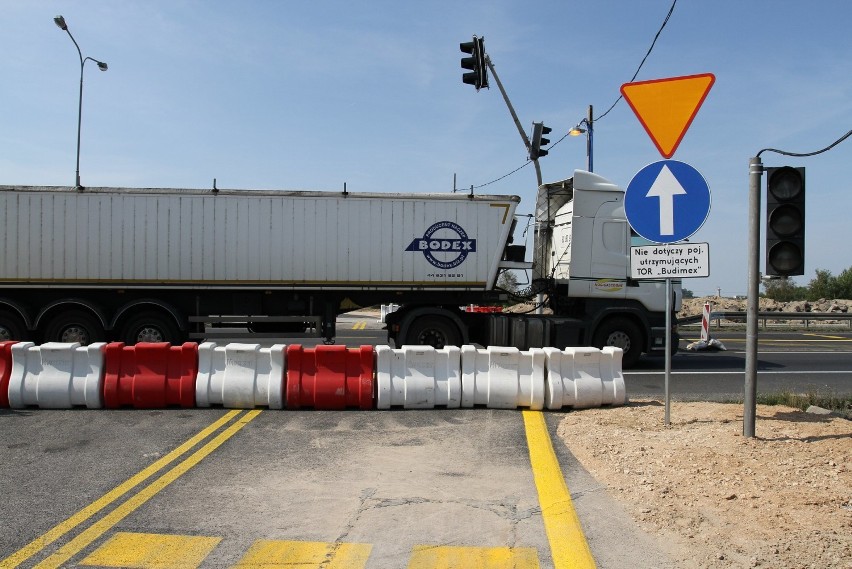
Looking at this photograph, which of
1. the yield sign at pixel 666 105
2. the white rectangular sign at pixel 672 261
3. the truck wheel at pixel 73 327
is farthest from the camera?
the truck wheel at pixel 73 327

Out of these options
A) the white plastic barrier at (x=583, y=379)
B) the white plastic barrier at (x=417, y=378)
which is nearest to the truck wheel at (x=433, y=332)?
the white plastic barrier at (x=417, y=378)

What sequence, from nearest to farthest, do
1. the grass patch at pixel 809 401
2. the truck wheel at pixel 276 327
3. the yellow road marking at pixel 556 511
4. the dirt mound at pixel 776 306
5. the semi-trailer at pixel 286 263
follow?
the yellow road marking at pixel 556 511 → the grass patch at pixel 809 401 → the semi-trailer at pixel 286 263 → the truck wheel at pixel 276 327 → the dirt mound at pixel 776 306

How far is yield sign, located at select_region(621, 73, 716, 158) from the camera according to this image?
6.58m

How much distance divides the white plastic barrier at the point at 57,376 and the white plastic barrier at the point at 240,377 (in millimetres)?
1225

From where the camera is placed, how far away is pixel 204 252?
1269 centimetres

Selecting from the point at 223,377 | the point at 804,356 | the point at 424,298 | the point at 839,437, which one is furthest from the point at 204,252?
the point at 804,356

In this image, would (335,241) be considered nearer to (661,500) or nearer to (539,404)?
(539,404)

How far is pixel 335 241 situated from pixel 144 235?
3.50m

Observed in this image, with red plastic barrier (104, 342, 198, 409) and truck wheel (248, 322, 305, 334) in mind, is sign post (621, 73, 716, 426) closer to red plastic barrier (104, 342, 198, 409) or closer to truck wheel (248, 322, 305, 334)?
red plastic barrier (104, 342, 198, 409)

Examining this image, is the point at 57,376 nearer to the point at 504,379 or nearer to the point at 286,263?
the point at 286,263

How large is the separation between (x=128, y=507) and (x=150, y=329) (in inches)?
338

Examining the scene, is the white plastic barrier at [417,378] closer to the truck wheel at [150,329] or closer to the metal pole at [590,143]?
the truck wheel at [150,329]

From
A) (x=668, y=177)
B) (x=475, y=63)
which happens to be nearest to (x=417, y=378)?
(x=668, y=177)

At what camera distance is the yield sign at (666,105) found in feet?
21.6
